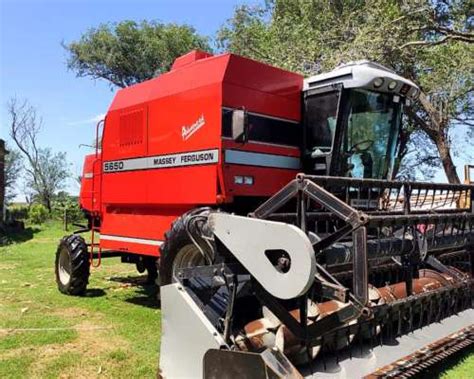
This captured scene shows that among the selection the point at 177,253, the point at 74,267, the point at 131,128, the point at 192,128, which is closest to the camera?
the point at 177,253

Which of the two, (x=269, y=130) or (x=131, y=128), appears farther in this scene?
(x=131, y=128)

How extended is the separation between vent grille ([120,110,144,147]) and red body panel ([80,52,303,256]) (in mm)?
13

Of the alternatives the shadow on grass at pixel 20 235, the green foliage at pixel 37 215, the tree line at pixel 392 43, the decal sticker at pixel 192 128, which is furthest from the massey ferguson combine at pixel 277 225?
the green foliage at pixel 37 215

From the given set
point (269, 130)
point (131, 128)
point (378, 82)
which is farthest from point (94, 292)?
point (378, 82)

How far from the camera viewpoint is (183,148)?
19.8ft

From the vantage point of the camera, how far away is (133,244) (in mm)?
6801

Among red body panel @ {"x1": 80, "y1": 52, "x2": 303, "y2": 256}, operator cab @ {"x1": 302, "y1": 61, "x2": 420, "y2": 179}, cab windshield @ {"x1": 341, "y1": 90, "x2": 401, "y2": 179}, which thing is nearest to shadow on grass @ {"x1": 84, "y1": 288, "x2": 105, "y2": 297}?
red body panel @ {"x1": 80, "y1": 52, "x2": 303, "y2": 256}

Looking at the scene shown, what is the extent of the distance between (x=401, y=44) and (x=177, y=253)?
35.6ft

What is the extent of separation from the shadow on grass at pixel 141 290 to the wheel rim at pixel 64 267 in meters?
1.06

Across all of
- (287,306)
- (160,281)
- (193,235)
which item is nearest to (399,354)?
(287,306)

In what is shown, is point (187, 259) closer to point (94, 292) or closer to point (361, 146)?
point (361, 146)

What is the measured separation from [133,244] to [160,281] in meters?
1.89

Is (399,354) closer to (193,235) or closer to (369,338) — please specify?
(369,338)

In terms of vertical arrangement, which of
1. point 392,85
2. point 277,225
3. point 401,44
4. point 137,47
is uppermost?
point 137,47
